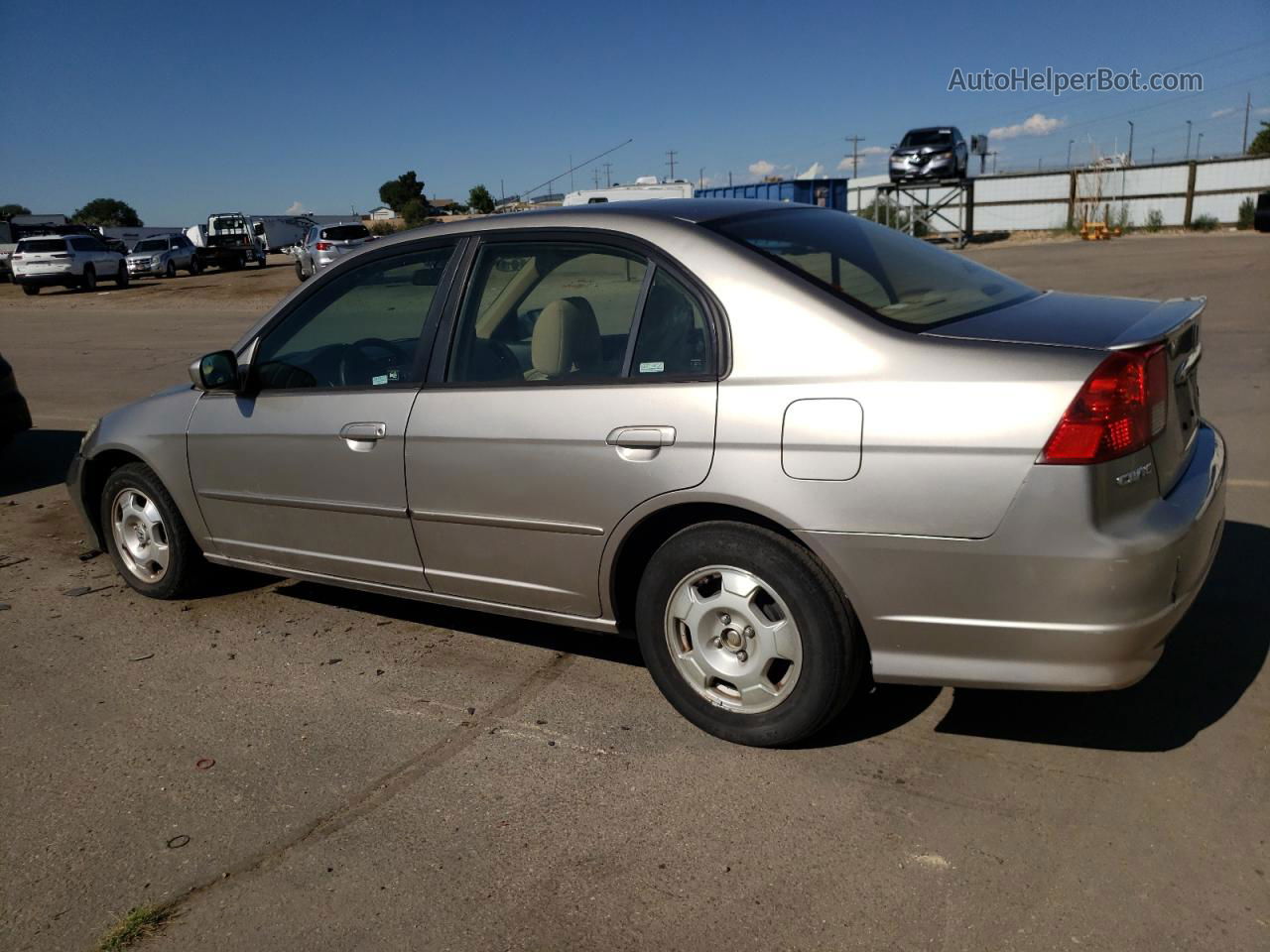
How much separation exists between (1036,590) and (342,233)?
99.0 feet

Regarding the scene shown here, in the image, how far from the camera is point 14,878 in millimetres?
2938

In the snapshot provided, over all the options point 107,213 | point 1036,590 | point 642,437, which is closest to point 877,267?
point 642,437

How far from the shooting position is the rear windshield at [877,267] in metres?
3.28

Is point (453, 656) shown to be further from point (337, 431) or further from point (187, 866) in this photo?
point (187, 866)

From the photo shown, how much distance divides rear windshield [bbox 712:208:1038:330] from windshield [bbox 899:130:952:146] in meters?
31.7

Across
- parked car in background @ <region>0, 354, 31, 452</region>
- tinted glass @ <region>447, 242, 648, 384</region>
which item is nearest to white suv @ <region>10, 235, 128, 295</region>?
parked car in background @ <region>0, 354, 31, 452</region>

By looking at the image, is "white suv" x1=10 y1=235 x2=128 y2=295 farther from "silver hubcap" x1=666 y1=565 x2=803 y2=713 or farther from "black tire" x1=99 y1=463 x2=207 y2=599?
"silver hubcap" x1=666 y1=565 x2=803 y2=713

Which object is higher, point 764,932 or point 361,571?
point 361,571

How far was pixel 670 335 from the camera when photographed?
11.2 feet

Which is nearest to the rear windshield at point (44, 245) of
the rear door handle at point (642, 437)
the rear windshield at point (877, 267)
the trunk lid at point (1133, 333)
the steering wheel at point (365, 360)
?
the steering wheel at point (365, 360)

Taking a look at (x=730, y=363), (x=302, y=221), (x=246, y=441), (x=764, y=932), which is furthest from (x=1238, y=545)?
(x=302, y=221)

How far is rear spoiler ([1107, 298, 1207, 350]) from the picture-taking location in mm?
2902

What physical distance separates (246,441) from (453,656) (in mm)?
1253

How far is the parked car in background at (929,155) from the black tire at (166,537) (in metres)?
31.8
